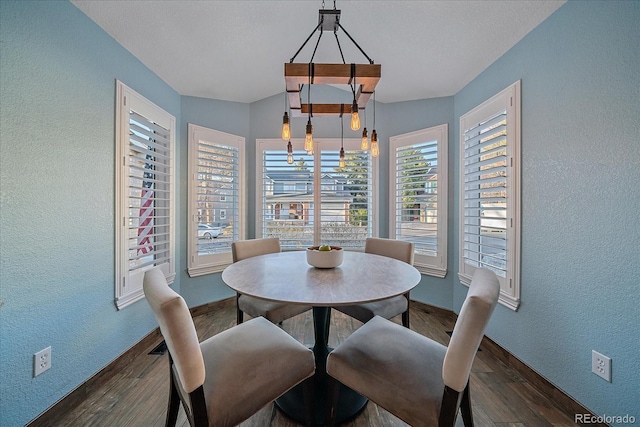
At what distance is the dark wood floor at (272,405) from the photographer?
1418mm

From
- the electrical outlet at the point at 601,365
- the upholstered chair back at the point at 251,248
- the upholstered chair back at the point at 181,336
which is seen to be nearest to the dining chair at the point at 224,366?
the upholstered chair back at the point at 181,336

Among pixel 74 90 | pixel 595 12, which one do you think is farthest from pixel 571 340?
pixel 74 90

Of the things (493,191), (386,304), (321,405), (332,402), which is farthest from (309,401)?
(493,191)

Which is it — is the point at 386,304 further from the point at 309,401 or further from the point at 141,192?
the point at 141,192

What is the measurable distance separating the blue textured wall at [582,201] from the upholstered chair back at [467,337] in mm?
980

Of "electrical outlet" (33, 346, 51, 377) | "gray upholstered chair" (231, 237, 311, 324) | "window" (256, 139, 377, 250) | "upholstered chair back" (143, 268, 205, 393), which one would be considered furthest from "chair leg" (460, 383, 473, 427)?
"electrical outlet" (33, 346, 51, 377)

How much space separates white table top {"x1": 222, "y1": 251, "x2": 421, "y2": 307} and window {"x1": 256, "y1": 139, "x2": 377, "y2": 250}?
1.18 meters

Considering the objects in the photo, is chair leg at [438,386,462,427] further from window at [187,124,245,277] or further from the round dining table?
window at [187,124,245,277]

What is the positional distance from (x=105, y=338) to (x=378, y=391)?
194cm

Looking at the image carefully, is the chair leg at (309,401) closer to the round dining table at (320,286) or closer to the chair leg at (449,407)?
the round dining table at (320,286)

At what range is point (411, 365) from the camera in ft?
3.56

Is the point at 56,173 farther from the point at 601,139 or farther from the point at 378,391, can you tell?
the point at 601,139

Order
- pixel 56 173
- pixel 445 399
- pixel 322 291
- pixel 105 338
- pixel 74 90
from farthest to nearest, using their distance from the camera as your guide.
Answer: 1. pixel 105 338
2. pixel 74 90
3. pixel 56 173
4. pixel 322 291
5. pixel 445 399

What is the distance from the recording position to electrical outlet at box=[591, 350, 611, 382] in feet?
4.28
